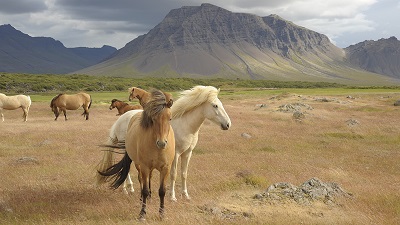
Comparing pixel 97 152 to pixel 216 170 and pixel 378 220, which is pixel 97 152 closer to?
pixel 216 170

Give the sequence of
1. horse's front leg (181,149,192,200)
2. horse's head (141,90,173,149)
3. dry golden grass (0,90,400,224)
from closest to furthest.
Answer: horse's head (141,90,173,149), dry golden grass (0,90,400,224), horse's front leg (181,149,192,200)

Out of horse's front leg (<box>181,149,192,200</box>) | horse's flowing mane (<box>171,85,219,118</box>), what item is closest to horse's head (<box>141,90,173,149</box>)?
horse's flowing mane (<box>171,85,219,118</box>)

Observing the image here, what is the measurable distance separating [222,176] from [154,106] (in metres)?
6.65

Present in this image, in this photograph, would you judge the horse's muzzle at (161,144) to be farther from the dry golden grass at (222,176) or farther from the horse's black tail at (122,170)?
the horse's black tail at (122,170)

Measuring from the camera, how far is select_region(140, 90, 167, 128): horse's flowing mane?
847 cm

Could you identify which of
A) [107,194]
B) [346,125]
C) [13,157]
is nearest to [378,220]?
[107,194]

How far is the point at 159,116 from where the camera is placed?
8.38 m

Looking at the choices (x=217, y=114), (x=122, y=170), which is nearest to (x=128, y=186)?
(x=122, y=170)

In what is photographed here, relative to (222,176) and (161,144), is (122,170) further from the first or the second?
(222,176)

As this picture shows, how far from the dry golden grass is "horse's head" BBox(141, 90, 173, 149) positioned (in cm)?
218

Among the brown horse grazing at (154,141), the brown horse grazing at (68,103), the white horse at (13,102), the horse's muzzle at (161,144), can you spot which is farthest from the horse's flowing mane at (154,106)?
the white horse at (13,102)

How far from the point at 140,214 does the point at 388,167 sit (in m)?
14.2

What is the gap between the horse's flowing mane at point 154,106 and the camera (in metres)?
8.47

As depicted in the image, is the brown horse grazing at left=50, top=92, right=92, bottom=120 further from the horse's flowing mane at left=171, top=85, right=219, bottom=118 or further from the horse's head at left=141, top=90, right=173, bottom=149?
the horse's head at left=141, top=90, right=173, bottom=149
